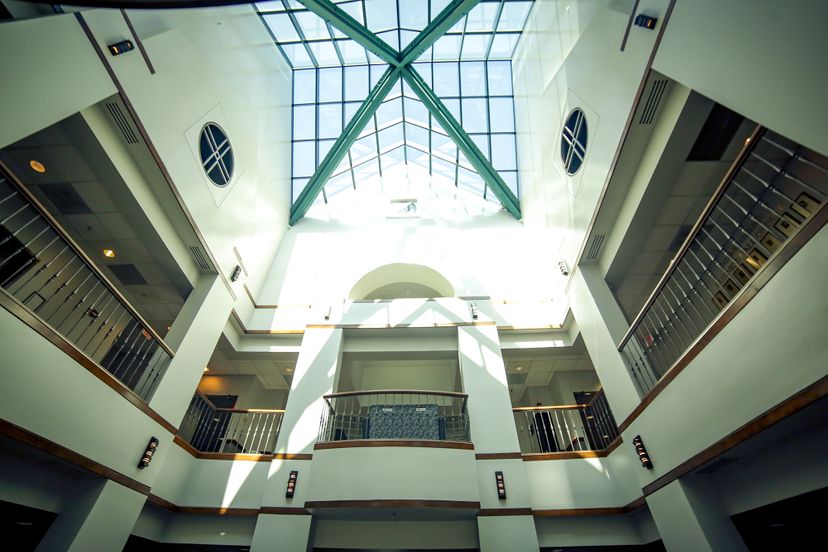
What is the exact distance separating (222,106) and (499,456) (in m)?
8.63

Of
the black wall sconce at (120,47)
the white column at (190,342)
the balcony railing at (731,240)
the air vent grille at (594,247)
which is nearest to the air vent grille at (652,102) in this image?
the balcony railing at (731,240)

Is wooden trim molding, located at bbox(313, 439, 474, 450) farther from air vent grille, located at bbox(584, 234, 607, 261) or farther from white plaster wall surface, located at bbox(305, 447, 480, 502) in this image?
air vent grille, located at bbox(584, 234, 607, 261)

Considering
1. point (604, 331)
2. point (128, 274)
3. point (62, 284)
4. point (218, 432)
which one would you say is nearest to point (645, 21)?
point (604, 331)

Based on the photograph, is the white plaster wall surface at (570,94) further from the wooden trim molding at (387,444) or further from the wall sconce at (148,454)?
the wall sconce at (148,454)

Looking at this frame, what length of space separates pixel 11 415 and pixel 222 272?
13.9 ft

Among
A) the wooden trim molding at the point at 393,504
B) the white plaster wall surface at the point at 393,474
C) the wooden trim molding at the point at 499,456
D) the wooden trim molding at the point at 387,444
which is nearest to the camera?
the wooden trim molding at the point at 393,504

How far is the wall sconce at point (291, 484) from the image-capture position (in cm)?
615

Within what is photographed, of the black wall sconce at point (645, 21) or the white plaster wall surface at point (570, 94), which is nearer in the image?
the black wall sconce at point (645, 21)

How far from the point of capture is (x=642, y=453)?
206 inches

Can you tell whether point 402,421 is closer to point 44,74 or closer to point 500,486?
point 500,486

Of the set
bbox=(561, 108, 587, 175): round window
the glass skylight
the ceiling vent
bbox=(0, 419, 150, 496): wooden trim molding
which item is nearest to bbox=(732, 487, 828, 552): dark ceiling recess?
bbox=(561, 108, 587, 175): round window

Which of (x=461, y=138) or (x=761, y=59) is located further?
(x=461, y=138)

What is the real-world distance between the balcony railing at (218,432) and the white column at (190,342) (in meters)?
1.08

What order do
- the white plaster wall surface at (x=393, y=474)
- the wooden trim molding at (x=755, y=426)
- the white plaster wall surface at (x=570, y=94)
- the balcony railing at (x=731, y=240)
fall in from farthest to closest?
the white plaster wall surface at (x=393, y=474)
the white plaster wall surface at (x=570, y=94)
the balcony railing at (x=731, y=240)
the wooden trim molding at (x=755, y=426)
